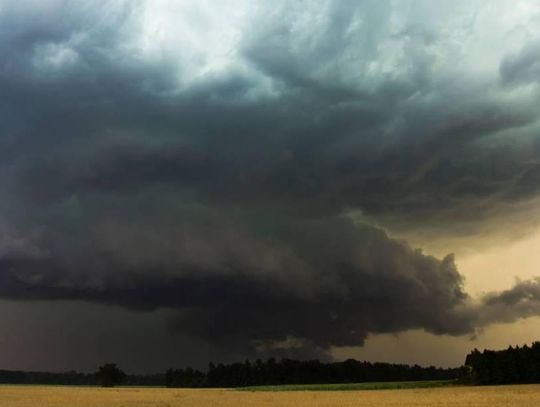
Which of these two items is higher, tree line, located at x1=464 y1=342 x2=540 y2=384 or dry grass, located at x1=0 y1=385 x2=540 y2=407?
tree line, located at x1=464 y1=342 x2=540 y2=384

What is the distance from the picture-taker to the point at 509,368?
140m

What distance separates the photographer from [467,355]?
15275 cm

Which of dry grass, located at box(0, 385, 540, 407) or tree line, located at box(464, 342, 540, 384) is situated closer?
dry grass, located at box(0, 385, 540, 407)

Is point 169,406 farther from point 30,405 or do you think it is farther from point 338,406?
point 338,406

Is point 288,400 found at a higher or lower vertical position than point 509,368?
lower

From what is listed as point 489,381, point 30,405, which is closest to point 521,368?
point 489,381

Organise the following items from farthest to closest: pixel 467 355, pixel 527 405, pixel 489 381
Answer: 1. pixel 467 355
2. pixel 489 381
3. pixel 527 405

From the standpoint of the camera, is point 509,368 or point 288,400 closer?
point 288,400

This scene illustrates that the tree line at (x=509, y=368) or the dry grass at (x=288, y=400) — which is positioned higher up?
the tree line at (x=509, y=368)

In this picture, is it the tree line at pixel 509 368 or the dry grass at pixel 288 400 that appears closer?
the dry grass at pixel 288 400

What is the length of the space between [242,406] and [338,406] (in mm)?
11061

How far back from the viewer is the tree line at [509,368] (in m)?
140

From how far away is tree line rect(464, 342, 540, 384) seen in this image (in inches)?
5502

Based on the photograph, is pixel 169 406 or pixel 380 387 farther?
pixel 380 387
